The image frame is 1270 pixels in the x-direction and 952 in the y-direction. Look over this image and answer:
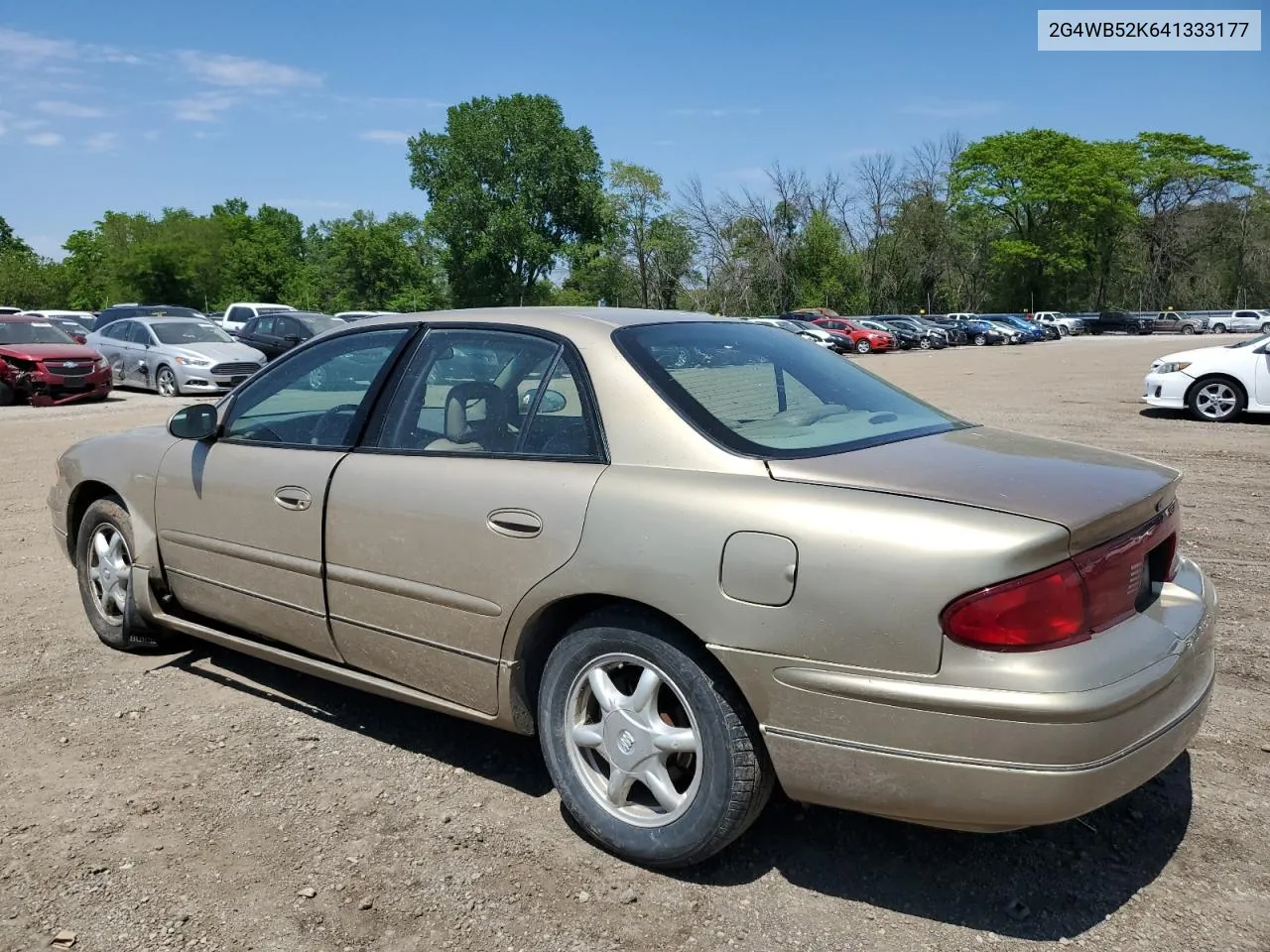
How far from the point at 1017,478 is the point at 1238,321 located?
74.2 m

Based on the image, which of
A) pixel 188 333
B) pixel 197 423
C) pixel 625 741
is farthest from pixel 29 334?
pixel 625 741

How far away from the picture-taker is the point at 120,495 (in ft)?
14.9

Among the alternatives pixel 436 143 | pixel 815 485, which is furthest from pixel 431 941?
pixel 436 143

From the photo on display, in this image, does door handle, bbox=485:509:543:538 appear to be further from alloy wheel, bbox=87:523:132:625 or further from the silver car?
the silver car

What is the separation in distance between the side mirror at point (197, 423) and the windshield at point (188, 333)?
17781 mm

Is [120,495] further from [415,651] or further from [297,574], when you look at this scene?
[415,651]

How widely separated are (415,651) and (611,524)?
0.97 m

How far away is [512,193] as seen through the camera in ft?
221

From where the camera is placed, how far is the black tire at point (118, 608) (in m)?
4.57

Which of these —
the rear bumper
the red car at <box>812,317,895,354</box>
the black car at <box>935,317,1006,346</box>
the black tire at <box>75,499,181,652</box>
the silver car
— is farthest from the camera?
the black car at <box>935,317,1006,346</box>

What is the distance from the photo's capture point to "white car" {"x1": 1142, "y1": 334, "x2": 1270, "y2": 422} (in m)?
13.5

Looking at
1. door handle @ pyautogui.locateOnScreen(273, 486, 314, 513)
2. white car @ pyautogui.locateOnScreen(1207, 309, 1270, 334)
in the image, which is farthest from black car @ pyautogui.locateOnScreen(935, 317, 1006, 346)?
door handle @ pyautogui.locateOnScreen(273, 486, 314, 513)

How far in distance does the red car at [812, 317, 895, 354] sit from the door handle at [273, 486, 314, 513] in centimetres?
4174

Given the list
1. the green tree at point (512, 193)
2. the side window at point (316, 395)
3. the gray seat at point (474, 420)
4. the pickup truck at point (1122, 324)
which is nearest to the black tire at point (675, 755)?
the gray seat at point (474, 420)
